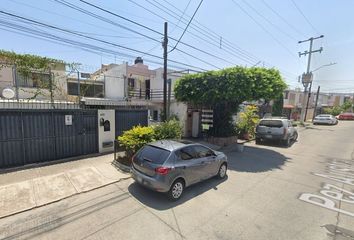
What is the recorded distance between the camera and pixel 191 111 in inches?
594

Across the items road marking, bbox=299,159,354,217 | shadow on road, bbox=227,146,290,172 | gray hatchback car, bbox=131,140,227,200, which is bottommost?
shadow on road, bbox=227,146,290,172

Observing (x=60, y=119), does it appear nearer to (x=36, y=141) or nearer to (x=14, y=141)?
(x=36, y=141)

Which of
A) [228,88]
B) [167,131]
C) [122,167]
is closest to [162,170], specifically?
[122,167]

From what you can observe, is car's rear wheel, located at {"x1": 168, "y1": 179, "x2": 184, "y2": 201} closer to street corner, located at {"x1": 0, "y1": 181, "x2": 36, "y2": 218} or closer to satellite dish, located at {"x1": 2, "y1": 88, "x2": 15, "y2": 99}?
street corner, located at {"x1": 0, "y1": 181, "x2": 36, "y2": 218}

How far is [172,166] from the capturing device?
17.1 feet

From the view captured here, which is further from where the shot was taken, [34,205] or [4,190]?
[4,190]

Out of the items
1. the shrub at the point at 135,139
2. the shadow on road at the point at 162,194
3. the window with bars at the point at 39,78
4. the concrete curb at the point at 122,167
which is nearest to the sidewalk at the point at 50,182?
the concrete curb at the point at 122,167

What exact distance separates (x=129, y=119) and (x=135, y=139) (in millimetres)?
3049

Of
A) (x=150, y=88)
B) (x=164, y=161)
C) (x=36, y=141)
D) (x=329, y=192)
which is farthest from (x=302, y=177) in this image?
(x=150, y=88)

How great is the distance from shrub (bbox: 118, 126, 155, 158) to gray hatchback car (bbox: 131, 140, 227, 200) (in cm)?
186

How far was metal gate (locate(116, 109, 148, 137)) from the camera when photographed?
33.9ft

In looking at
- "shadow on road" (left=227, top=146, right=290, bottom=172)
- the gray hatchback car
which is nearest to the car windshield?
"shadow on road" (left=227, top=146, right=290, bottom=172)

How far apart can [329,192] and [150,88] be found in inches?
675

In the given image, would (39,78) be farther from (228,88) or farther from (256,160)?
(256,160)
